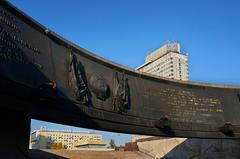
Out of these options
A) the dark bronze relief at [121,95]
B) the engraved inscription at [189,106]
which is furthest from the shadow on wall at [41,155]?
the engraved inscription at [189,106]

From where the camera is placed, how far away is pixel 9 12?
1283 centimetres

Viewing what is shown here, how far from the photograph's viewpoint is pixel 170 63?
416ft

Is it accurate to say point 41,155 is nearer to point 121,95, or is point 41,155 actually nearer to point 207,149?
point 121,95

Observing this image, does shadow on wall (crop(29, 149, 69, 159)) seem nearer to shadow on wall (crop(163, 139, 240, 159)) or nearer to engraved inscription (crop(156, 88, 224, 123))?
engraved inscription (crop(156, 88, 224, 123))

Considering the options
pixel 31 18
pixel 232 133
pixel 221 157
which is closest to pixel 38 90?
pixel 31 18

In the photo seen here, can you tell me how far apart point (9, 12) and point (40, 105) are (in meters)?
3.88

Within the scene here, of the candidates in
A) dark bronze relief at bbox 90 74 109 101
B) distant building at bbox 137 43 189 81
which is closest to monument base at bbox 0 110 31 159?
dark bronze relief at bbox 90 74 109 101

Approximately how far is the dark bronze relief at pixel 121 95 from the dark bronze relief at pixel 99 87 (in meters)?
0.61

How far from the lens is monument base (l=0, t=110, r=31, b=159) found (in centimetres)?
1326

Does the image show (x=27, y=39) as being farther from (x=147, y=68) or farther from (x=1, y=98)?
(x=147, y=68)

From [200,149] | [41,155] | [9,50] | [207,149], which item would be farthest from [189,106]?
[41,155]

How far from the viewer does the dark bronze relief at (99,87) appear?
1645 cm

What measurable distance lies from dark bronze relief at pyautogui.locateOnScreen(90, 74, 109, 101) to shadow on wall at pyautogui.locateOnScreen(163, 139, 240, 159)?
1732cm

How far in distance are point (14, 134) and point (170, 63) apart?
380 feet
